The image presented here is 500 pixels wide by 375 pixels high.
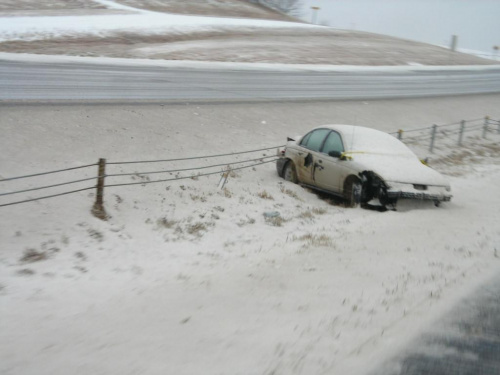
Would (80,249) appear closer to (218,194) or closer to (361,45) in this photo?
(218,194)

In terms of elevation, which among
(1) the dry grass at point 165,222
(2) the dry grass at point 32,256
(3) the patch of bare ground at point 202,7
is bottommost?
(1) the dry grass at point 165,222

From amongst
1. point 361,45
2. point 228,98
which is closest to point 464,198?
point 228,98

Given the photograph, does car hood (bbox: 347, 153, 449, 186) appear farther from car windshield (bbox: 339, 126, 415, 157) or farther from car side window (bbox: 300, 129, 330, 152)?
car side window (bbox: 300, 129, 330, 152)

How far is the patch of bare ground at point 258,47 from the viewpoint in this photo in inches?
1286

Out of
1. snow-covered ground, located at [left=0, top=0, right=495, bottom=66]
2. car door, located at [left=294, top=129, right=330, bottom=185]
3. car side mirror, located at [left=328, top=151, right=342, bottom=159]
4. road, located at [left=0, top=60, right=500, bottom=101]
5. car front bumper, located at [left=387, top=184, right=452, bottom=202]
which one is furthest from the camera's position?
snow-covered ground, located at [left=0, top=0, right=495, bottom=66]

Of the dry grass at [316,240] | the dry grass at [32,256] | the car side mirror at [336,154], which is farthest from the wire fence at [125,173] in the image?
the dry grass at [316,240]

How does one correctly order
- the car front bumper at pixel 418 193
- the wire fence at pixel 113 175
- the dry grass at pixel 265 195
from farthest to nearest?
1. the dry grass at pixel 265 195
2. the car front bumper at pixel 418 193
3. the wire fence at pixel 113 175

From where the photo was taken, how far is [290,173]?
12.8 metres

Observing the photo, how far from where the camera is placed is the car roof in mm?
11148

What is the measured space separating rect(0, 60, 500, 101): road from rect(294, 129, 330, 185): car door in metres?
7.83

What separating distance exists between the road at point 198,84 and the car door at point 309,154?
783 centimetres

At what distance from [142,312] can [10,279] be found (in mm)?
1731

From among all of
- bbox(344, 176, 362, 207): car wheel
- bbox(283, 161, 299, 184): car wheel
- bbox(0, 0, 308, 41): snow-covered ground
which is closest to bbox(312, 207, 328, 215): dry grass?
bbox(344, 176, 362, 207): car wheel

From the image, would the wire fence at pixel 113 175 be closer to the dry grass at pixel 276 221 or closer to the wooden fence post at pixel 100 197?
the wooden fence post at pixel 100 197
